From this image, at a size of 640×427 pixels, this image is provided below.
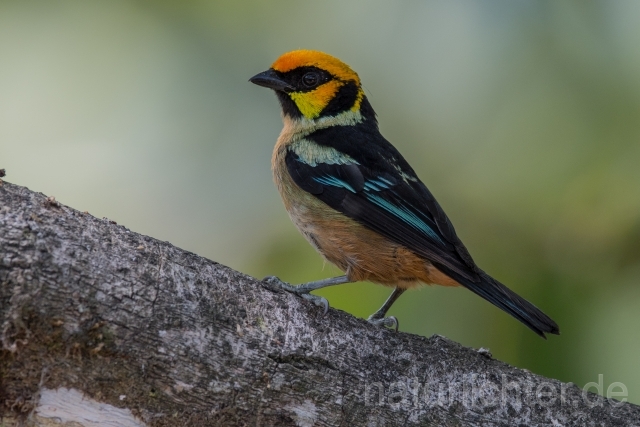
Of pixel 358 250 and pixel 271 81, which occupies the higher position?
pixel 271 81

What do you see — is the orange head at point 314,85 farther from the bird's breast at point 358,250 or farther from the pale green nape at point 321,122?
the bird's breast at point 358,250

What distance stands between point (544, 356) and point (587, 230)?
1.91ft

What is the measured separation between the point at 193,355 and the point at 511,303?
1.42m

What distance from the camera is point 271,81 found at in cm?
410

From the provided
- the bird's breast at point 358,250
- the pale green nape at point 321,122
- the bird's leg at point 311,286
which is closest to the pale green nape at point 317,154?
the pale green nape at point 321,122

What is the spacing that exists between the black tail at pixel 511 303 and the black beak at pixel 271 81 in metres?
1.62

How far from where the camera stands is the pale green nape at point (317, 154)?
150 inches

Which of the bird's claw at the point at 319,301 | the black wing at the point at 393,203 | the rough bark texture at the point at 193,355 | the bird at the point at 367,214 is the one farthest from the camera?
the bird at the point at 367,214

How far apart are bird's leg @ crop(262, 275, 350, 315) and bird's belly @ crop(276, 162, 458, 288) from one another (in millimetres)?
123

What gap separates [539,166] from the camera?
304 centimetres

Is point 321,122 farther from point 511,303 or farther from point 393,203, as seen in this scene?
point 511,303

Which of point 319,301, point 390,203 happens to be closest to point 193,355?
point 319,301

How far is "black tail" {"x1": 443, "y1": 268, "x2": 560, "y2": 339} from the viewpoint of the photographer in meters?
2.75

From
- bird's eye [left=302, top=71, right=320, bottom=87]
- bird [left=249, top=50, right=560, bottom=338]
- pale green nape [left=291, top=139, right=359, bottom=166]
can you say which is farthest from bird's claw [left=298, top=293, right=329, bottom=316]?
bird's eye [left=302, top=71, right=320, bottom=87]
